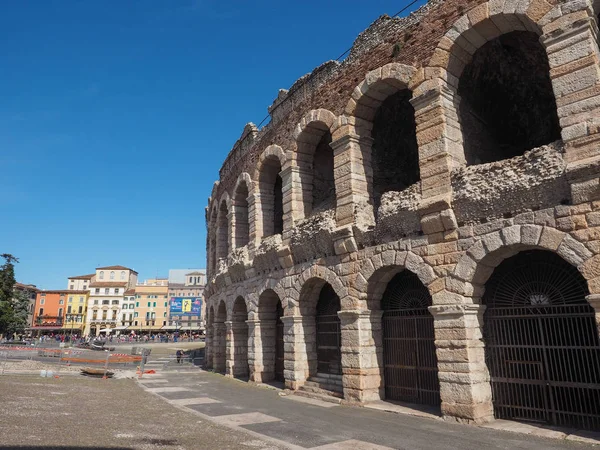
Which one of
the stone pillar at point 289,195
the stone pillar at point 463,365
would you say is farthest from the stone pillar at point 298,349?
the stone pillar at point 463,365

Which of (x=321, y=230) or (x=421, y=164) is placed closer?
(x=421, y=164)

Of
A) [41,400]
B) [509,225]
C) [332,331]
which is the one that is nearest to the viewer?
[509,225]

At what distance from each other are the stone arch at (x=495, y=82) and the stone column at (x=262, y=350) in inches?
327

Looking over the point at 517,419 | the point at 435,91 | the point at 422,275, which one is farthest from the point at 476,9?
the point at 517,419

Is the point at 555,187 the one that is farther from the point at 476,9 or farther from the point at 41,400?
the point at 41,400

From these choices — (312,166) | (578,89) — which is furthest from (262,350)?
(578,89)

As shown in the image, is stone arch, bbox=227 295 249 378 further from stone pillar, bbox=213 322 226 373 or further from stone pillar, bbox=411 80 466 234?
stone pillar, bbox=411 80 466 234

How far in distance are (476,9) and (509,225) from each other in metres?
4.28

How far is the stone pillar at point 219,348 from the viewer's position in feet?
61.3

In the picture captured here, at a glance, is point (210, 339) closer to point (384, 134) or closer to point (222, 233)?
point (222, 233)

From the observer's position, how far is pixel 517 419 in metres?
7.83

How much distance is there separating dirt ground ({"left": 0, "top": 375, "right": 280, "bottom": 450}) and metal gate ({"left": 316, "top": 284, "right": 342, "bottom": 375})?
4.35m

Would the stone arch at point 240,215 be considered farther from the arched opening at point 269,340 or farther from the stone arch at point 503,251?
the stone arch at point 503,251

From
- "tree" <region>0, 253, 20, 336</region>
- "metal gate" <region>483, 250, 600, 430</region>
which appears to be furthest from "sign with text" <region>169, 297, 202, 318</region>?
"metal gate" <region>483, 250, 600, 430</region>
